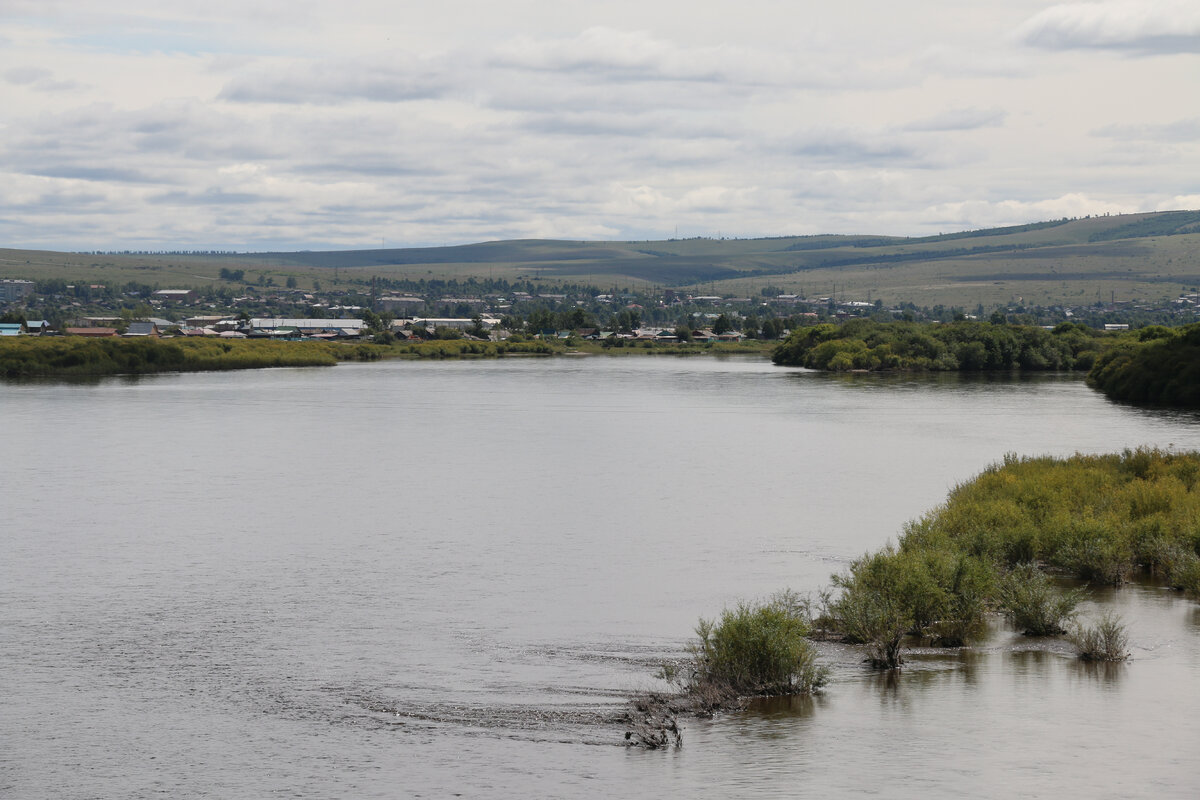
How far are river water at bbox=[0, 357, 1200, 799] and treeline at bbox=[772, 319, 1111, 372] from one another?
62336 mm

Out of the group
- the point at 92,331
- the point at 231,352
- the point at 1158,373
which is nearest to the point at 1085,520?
the point at 1158,373

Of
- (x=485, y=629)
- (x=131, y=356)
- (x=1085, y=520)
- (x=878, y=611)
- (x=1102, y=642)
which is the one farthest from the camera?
(x=131, y=356)

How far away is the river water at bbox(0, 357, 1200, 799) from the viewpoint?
53.0 ft

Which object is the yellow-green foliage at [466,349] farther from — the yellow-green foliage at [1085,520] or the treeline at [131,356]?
the yellow-green foliage at [1085,520]

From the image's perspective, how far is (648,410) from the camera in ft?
237

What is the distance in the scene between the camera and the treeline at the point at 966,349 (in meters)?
117

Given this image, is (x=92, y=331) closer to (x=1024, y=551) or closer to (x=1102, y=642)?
(x=1024, y=551)

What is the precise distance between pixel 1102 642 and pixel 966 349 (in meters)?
101

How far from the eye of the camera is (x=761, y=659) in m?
18.4

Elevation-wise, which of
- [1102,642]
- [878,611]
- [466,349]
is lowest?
[466,349]

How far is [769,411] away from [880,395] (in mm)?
17082

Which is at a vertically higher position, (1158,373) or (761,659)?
(1158,373)

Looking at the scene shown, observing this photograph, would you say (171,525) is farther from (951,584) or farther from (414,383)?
(414,383)

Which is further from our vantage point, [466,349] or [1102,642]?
[466,349]
